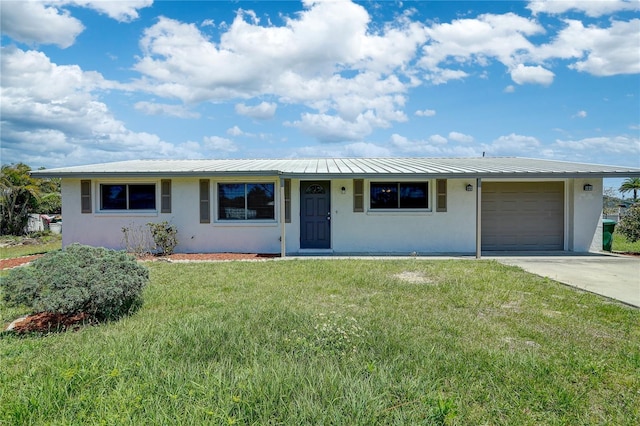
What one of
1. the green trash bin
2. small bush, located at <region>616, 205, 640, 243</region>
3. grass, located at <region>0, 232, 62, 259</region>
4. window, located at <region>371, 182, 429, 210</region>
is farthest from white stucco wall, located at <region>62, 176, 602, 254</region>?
grass, located at <region>0, 232, 62, 259</region>

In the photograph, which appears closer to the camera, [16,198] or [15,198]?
[15,198]

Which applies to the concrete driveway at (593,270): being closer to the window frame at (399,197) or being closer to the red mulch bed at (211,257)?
the window frame at (399,197)

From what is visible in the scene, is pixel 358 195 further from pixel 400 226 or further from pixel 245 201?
pixel 245 201

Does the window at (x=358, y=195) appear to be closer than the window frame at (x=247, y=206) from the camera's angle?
Yes

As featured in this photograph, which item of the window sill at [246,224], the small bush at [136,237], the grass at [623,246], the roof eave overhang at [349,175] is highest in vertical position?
the roof eave overhang at [349,175]

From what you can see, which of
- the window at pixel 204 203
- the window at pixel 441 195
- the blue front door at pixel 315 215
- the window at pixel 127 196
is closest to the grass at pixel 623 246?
the window at pixel 441 195

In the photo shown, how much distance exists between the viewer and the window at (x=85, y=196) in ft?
40.7

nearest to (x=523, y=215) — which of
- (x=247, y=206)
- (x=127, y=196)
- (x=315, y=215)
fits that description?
(x=315, y=215)

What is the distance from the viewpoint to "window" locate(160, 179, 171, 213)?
40.4 ft

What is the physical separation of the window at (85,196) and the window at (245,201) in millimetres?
4160

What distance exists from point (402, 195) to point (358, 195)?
1457mm

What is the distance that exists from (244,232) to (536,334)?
9.16 meters

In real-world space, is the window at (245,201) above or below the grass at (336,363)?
above

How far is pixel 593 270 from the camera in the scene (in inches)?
371
